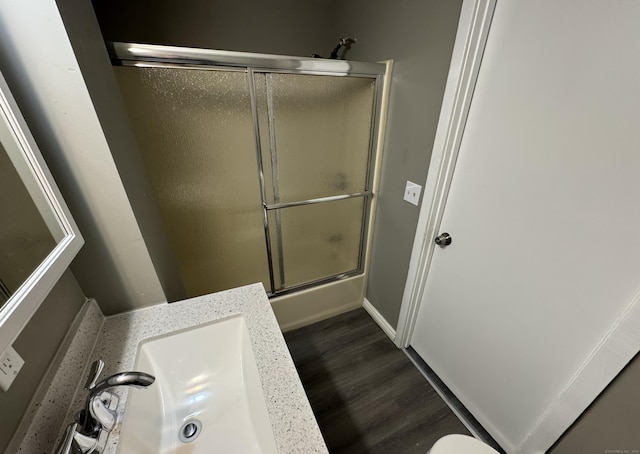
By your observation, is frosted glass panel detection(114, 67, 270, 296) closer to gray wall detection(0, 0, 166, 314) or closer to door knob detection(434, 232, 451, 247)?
gray wall detection(0, 0, 166, 314)

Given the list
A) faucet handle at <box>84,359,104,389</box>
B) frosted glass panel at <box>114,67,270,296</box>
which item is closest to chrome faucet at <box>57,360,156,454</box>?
faucet handle at <box>84,359,104,389</box>

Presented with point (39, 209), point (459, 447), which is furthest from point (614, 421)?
point (39, 209)

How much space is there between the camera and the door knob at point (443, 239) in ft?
3.97

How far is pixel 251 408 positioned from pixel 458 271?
1053mm

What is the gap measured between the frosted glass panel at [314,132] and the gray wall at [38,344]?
90cm

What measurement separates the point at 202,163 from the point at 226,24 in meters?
0.95

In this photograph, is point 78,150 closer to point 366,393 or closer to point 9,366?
point 9,366

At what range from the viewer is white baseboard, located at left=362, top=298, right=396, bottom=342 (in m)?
1.73

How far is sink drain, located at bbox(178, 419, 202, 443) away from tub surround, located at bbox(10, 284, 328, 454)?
0.65 feet

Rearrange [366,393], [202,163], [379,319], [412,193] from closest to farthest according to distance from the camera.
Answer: [202,163] → [412,193] → [366,393] → [379,319]

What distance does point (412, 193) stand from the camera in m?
1.31

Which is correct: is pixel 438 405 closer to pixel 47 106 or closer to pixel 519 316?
pixel 519 316

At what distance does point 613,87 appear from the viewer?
660 mm

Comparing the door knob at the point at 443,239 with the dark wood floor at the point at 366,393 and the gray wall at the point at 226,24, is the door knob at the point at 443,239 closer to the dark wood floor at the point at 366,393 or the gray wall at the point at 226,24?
the dark wood floor at the point at 366,393
